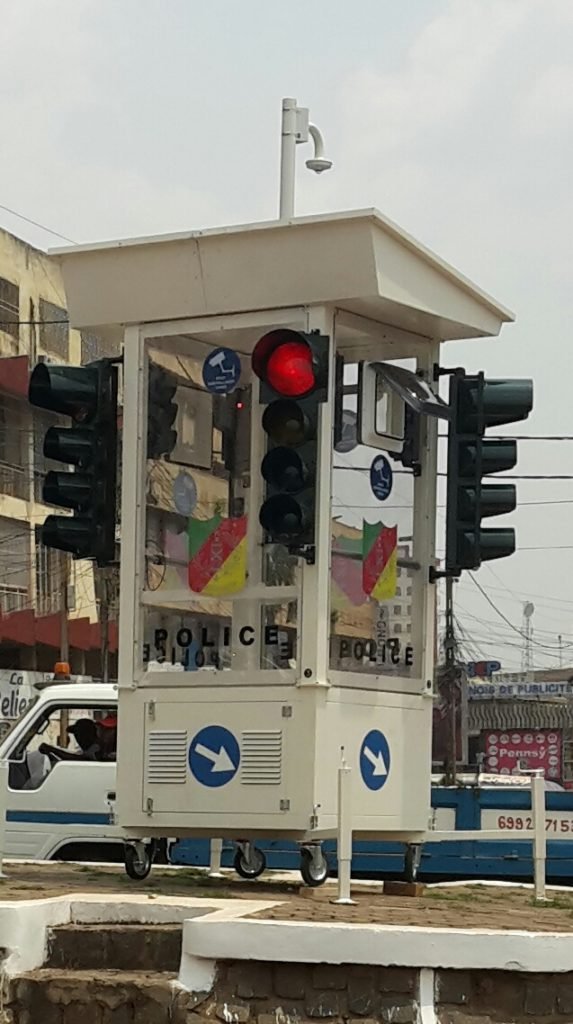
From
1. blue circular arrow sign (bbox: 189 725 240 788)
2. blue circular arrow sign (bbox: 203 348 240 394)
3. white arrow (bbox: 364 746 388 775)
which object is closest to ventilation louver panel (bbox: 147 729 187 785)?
blue circular arrow sign (bbox: 189 725 240 788)

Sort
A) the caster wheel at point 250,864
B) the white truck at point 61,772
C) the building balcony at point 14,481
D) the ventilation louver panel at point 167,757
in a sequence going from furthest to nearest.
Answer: the building balcony at point 14,481 → the white truck at point 61,772 → the caster wheel at point 250,864 → the ventilation louver panel at point 167,757

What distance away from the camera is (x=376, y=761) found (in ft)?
33.6

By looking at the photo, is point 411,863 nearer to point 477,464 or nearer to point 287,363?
point 477,464

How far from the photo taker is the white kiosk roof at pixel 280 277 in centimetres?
981

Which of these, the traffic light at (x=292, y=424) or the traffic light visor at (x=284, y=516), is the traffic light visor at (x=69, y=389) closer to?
the traffic light at (x=292, y=424)

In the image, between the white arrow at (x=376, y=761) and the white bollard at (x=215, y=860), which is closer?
the white arrow at (x=376, y=761)

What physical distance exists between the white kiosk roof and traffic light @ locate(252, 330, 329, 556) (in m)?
0.38

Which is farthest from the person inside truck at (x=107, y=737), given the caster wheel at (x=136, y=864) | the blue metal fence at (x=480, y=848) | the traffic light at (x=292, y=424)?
the traffic light at (x=292, y=424)

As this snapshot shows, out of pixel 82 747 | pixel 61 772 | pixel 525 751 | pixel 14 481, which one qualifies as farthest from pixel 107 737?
pixel 525 751

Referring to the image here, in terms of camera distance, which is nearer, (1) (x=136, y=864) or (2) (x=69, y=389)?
(1) (x=136, y=864)

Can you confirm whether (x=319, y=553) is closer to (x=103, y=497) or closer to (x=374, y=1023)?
(x=103, y=497)

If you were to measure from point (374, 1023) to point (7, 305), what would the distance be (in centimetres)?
3616

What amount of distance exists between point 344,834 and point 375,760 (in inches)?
48.8

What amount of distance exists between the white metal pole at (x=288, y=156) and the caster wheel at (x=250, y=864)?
12.4ft
